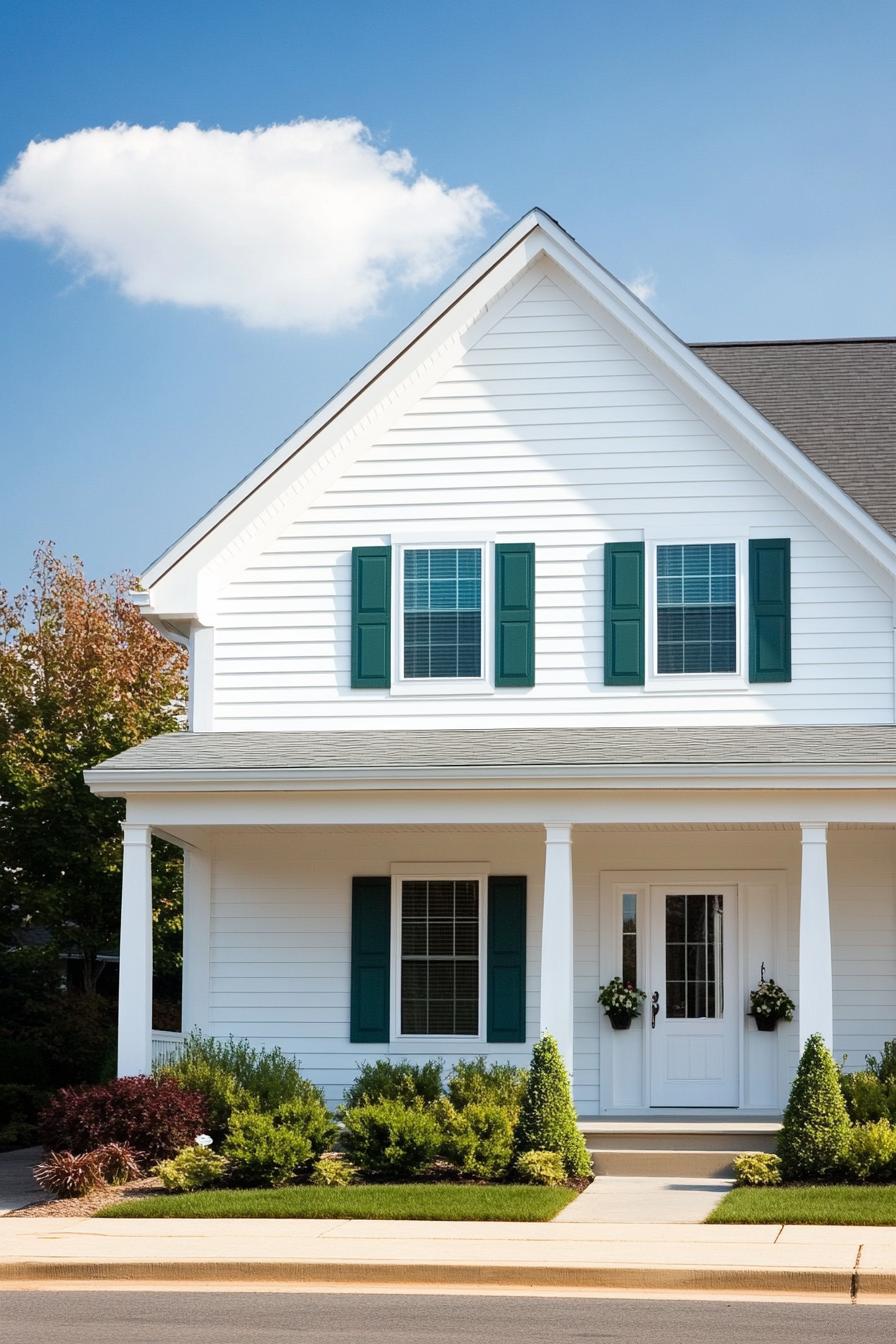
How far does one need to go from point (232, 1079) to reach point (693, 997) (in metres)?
4.65

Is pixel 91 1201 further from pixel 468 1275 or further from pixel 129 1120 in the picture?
pixel 468 1275

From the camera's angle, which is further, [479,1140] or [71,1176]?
[479,1140]

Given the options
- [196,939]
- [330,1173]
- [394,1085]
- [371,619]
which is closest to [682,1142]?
[394,1085]

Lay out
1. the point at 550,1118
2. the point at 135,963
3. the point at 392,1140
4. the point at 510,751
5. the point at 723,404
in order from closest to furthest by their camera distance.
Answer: the point at 392,1140 → the point at 550,1118 → the point at 135,963 → the point at 510,751 → the point at 723,404

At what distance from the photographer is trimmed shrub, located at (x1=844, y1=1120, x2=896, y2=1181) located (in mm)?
13266

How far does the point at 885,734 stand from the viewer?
16047 mm

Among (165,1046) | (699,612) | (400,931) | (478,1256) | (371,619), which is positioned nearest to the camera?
(478,1256)

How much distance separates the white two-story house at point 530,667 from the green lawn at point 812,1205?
11.4ft

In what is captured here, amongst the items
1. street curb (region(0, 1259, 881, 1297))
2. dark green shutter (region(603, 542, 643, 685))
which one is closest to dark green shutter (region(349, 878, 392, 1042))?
dark green shutter (region(603, 542, 643, 685))

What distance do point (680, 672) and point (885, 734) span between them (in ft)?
6.79

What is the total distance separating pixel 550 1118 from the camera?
46.0 ft

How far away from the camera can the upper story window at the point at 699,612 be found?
1697 centimetres

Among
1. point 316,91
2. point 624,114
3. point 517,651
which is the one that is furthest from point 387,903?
point 316,91

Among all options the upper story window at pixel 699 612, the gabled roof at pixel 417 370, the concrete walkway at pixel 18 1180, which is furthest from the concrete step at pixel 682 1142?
the gabled roof at pixel 417 370
